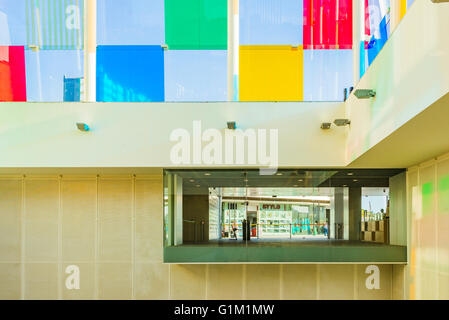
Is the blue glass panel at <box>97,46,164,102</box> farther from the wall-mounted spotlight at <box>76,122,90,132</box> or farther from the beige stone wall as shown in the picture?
the beige stone wall

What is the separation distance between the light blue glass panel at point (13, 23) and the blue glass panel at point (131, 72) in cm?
192

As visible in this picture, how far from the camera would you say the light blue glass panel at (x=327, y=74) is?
11016 millimetres

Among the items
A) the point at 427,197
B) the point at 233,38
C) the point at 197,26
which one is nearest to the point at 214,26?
the point at 197,26

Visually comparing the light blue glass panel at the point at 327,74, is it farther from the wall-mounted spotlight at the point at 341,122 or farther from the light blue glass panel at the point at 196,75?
the light blue glass panel at the point at 196,75

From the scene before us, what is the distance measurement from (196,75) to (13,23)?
4604mm

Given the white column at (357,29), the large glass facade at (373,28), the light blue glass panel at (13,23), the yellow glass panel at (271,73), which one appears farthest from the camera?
the light blue glass panel at (13,23)

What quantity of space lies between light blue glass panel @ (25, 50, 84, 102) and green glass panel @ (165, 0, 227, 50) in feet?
7.54

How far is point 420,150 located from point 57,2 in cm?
897

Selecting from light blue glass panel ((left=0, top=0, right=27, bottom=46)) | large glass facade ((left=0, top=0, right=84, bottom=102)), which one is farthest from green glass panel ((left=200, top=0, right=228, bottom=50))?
light blue glass panel ((left=0, top=0, right=27, bottom=46))

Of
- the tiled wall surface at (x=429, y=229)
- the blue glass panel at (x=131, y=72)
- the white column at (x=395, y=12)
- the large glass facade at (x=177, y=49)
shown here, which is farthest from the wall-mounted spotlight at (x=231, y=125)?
the tiled wall surface at (x=429, y=229)

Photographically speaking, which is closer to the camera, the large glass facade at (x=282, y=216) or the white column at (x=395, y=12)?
the white column at (x=395, y=12)

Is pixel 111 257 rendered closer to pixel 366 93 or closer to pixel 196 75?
pixel 196 75

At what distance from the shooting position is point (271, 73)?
37.6ft

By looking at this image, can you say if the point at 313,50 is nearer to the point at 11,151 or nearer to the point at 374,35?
the point at 374,35
